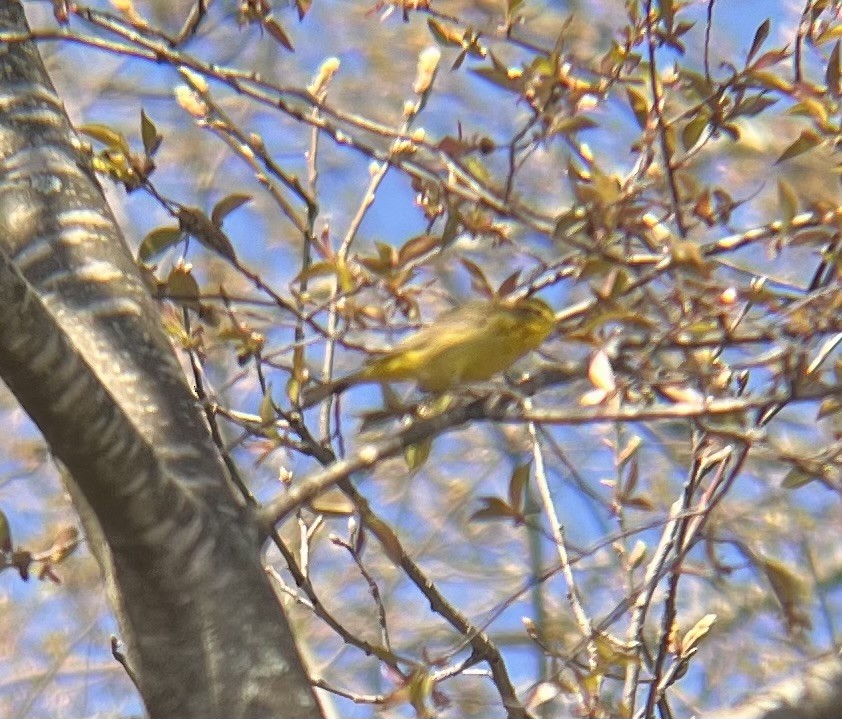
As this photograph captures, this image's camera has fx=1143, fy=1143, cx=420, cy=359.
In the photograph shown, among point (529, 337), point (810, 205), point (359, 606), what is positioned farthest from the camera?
point (359, 606)

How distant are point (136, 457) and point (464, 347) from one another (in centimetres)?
125

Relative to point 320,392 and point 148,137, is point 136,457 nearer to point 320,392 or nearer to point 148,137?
point 320,392

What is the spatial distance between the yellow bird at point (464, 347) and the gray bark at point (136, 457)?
0.72m

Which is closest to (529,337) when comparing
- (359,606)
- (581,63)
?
(581,63)

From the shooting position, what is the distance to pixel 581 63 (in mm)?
2424

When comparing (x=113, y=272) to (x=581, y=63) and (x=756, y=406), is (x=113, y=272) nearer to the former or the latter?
(x=581, y=63)

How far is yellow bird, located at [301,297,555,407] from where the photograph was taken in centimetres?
274

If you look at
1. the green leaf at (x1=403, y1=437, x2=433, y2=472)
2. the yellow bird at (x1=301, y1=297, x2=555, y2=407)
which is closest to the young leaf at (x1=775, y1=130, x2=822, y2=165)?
the yellow bird at (x1=301, y1=297, x2=555, y2=407)

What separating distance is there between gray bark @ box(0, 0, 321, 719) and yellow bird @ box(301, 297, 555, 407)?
2.37 feet

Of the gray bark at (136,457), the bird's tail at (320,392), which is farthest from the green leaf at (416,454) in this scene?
the gray bark at (136,457)

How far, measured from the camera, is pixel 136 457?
1.78m

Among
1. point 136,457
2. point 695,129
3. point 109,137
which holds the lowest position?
point 136,457

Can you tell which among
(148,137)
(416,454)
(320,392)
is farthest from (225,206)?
(416,454)

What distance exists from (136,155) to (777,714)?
1.64 m
